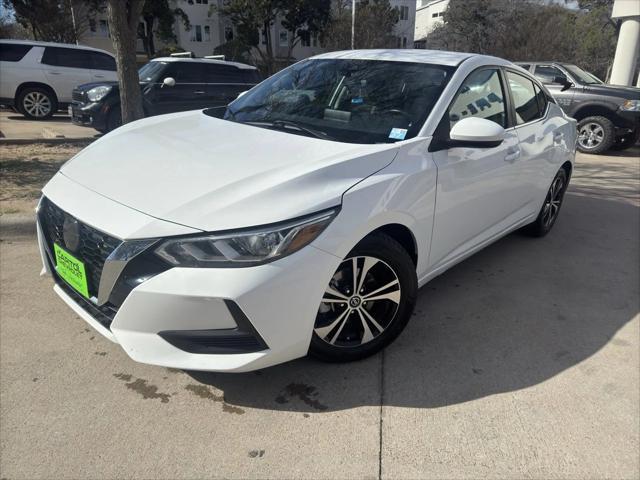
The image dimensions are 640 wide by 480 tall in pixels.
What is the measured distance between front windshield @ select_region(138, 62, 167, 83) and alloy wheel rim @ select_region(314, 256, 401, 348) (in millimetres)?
8508

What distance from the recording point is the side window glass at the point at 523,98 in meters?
3.89

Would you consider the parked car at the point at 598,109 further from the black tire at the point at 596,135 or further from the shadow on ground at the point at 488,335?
the shadow on ground at the point at 488,335

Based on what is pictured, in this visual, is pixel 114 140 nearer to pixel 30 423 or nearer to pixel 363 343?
pixel 30 423

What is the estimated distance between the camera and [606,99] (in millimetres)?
10219

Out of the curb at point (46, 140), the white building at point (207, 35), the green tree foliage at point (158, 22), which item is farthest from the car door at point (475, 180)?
the white building at point (207, 35)

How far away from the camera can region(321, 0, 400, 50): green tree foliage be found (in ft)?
95.8

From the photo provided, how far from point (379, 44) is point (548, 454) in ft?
99.0

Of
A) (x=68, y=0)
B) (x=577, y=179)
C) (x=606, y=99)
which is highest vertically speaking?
(x=68, y=0)

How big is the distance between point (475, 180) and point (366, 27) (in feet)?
94.4

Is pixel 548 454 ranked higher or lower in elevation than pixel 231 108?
lower

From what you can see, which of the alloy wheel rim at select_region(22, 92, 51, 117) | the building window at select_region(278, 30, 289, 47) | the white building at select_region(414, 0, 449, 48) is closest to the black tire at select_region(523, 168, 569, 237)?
the alloy wheel rim at select_region(22, 92, 51, 117)

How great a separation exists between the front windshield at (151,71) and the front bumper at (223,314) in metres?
8.51

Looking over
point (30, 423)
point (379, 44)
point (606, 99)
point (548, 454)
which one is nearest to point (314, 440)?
point (548, 454)

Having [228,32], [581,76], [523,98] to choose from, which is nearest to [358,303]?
[523,98]
